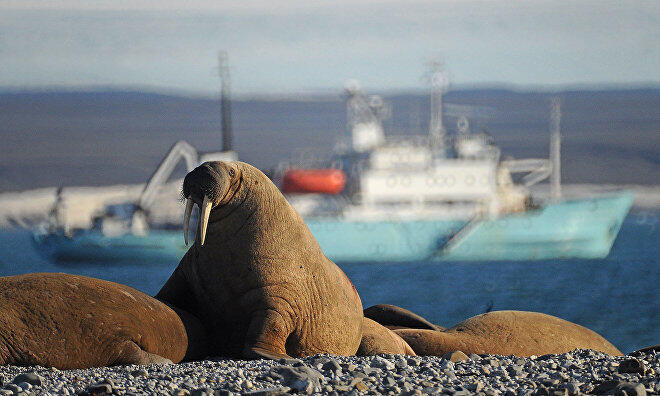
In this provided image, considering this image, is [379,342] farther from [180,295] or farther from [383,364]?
[383,364]

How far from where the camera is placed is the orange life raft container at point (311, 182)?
50000 mm

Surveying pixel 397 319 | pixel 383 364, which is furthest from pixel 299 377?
pixel 397 319

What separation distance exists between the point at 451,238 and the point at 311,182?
7.64 m

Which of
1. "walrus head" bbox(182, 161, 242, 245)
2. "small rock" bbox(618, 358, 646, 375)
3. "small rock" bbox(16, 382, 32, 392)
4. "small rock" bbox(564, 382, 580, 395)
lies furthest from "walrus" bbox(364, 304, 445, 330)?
"small rock" bbox(16, 382, 32, 392)

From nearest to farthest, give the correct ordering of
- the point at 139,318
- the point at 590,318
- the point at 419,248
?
1. the point at 139,318
2. the point at 590,318
3. the point at 419,248

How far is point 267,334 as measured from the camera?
5734 mm

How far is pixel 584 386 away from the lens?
178 inches

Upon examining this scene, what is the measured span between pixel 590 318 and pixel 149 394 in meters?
33.7

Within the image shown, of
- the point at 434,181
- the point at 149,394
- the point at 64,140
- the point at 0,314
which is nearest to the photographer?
the point at 149,394

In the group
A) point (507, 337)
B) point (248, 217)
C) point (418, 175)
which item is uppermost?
point (248, 217)

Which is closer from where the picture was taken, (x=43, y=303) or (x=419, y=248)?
(x=43, y=303)

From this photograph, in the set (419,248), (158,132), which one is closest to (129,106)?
(158,132)

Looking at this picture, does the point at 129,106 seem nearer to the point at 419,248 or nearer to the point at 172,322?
the point at 419,248

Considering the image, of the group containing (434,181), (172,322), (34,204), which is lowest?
(34,204)
